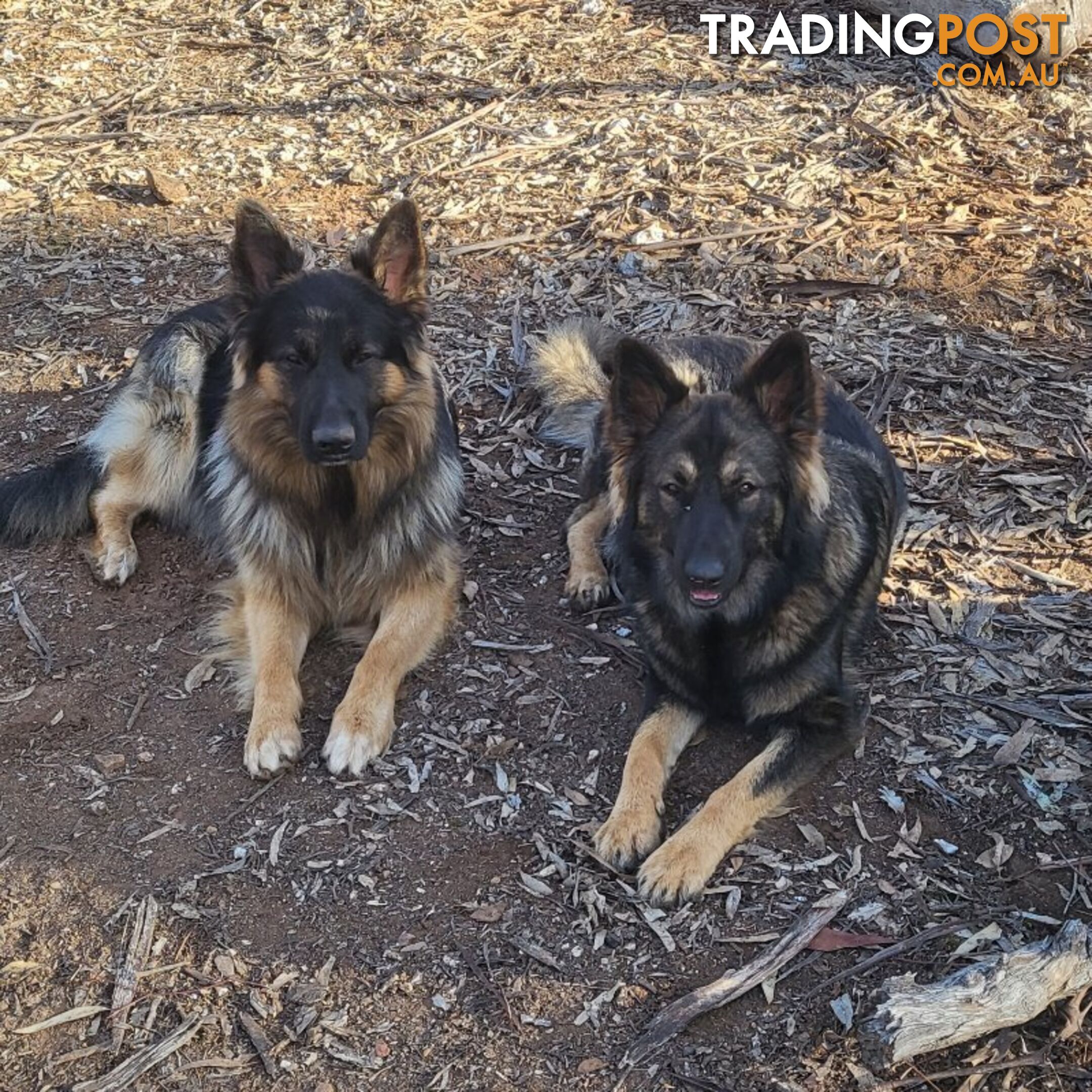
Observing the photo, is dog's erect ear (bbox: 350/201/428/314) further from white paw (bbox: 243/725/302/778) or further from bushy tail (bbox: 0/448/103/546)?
bushy tail (bbox: 0/448/103/546)

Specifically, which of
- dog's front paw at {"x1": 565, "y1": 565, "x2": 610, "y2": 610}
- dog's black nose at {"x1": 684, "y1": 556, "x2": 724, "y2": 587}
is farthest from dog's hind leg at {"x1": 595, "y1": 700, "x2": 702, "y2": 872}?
dog's front paw at {"x1": 565, "y1": 565, "x2": 610, "y2": 610}

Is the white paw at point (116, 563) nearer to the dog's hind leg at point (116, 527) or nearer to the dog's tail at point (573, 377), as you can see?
the dog's hind leg at point (116, 527)

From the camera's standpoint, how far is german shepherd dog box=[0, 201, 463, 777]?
4875 millimetres

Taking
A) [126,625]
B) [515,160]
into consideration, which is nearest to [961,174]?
[515,160]

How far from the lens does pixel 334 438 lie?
4742mm

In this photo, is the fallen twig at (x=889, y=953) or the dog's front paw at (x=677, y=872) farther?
the dog's front paw at (x=677, y=872)

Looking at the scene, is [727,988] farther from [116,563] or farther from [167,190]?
[167,190]

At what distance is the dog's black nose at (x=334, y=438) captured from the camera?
15.6 ft

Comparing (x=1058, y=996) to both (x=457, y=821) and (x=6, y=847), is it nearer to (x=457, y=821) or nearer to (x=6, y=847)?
(x=457, y=821)

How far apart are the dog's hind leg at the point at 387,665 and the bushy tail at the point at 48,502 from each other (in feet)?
5.80

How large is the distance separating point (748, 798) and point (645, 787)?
369 mm

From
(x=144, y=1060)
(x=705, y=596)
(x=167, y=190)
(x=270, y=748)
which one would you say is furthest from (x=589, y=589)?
(x=167, y=190)

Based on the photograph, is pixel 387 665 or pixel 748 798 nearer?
pixel 748 798

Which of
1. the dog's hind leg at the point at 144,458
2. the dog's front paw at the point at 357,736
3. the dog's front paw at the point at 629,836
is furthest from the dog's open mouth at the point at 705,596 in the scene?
the dog's hind leg at the point at 144,458
